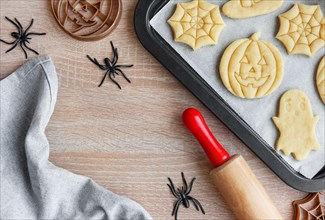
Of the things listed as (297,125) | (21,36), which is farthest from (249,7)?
(21,36)

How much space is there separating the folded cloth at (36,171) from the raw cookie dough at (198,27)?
0.25 meters

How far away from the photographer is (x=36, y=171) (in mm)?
915

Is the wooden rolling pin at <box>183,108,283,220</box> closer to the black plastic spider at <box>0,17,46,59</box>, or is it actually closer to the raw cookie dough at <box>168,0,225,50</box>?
the raw cookie dough at <box>168,0,225,50</box>

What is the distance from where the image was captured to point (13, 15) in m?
0.96

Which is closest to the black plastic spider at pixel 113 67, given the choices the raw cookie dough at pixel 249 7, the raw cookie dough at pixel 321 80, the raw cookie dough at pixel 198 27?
the raw cookie dough at pixel 198 27

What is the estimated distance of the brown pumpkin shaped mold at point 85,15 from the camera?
939 mm

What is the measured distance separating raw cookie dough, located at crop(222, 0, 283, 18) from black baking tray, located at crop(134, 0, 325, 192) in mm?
121

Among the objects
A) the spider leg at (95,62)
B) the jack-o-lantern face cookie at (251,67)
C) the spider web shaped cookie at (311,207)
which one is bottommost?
the spider web shaped cookie at (311,207)

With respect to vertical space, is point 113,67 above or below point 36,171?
above

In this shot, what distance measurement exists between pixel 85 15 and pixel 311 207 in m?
0.56

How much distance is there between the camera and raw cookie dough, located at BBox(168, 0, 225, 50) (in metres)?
0.92

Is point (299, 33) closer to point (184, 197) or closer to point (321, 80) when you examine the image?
point (321, 80)

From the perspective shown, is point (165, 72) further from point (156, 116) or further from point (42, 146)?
point (42, 146)

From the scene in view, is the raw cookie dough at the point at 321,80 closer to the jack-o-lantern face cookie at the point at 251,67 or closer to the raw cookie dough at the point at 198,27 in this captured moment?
the jack-o-lantern face cookie at the point at 251,67
